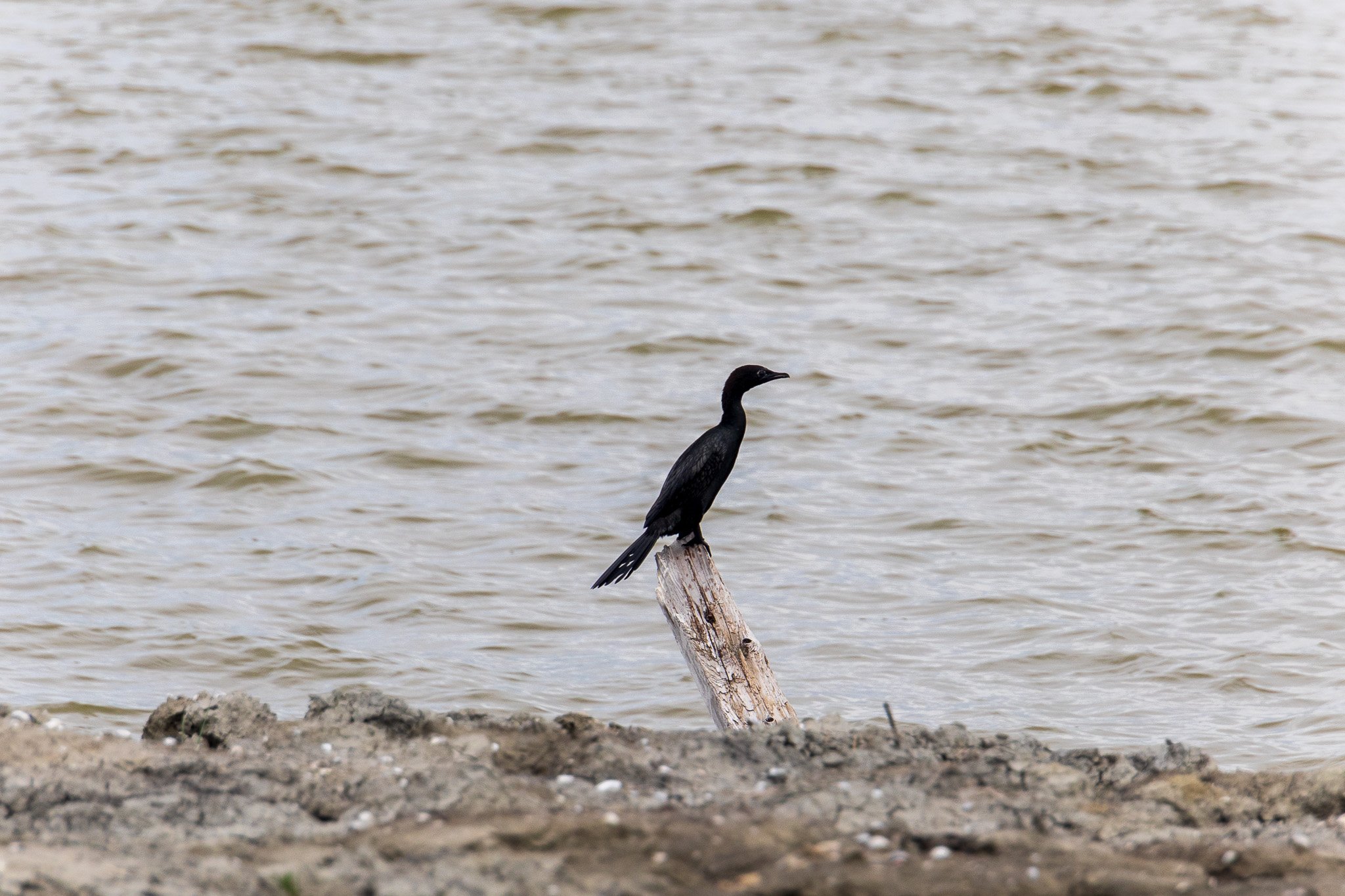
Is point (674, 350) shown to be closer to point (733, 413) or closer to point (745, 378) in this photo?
point (745, 378)

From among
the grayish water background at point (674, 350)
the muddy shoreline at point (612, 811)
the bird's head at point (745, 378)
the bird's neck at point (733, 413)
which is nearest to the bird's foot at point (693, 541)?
the bird's neck at point (733, 413)

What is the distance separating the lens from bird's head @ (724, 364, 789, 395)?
6465 millimetres

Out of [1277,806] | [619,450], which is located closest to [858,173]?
[619,450]

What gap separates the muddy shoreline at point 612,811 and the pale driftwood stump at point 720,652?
2.87ft

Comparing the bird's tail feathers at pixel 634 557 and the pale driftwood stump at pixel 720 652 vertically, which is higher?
the bird's tail feathers at pixel 634 557

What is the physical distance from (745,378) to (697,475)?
65 cm

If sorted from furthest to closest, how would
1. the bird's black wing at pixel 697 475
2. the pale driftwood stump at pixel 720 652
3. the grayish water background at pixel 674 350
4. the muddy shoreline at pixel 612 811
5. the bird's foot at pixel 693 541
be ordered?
the grayish water background at pixel 674 350
the bird's black wing at pixel 697 475
the bird's foot at pixel 693 541
the pale driftwood stump at pixel 720 652
the muddy shoreline at pixel 612 811

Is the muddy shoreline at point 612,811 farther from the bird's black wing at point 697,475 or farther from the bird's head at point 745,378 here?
the bird's head at point 745,378

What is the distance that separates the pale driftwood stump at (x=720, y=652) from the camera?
5.46 metres

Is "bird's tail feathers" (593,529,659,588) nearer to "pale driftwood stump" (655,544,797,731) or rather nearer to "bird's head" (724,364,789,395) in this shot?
"pale driftwood stump" (655,544,797,731)

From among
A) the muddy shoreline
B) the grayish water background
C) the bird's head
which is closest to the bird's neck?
the bird's head

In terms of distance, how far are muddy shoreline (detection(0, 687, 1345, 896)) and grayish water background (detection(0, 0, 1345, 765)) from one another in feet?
9.63

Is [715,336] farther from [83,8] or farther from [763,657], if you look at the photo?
[83,8]

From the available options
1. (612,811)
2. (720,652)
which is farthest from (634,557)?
(612,811)
